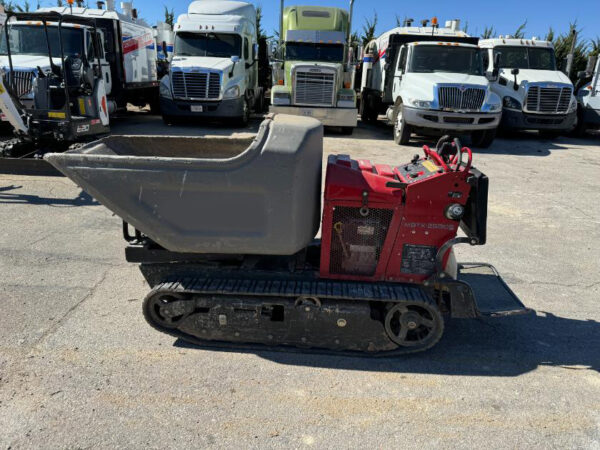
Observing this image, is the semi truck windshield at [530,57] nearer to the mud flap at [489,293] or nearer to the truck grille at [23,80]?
the mud flap at [489,293]

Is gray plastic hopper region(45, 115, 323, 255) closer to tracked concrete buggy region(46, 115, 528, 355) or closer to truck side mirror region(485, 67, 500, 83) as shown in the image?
tracked concrete buggy region(46, 115, 528, 355)

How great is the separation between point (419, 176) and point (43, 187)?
646cm

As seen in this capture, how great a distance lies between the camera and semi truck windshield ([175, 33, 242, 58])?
14.4 metres

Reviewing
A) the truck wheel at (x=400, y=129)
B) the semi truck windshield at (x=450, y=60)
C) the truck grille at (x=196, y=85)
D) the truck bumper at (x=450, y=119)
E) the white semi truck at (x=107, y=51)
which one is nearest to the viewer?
the white semi truck at (x=107, y=51)

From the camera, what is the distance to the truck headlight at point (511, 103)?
13.9m

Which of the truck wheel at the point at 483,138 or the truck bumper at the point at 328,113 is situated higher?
the truck bumper at the point at 328,113

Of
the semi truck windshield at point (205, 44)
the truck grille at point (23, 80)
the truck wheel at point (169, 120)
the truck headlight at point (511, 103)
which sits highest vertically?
the semi truck windshield at point (205, 44)

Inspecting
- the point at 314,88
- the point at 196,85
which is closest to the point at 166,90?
the point at 196,85

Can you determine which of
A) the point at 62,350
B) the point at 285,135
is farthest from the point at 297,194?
the point at 62,350

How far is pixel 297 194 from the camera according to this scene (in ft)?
9.89

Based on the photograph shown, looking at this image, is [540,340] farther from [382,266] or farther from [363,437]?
[363,437]

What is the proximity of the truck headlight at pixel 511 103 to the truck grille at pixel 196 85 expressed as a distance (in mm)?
8811

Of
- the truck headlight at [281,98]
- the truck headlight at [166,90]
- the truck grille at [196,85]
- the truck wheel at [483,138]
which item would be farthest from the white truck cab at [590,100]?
the truck headlight at [166,90]

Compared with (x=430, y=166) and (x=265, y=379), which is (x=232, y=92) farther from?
(x=265, y=379)
